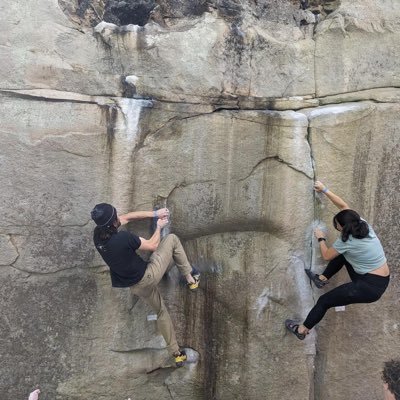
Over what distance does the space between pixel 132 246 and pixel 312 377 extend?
2389mm

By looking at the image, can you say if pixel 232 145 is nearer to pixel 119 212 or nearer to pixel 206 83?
pixel 206 83

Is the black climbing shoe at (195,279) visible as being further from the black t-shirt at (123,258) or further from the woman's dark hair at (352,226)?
the woman's dark hair at (352,226)

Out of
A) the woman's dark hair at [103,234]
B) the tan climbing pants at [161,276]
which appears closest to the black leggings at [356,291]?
the tan climbing pants at [161,276]

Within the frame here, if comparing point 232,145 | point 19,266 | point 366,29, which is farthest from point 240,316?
point 366,29

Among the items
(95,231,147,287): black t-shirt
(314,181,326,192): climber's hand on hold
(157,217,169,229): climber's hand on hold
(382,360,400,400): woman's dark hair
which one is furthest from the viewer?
(314,181,326,192): climber's hand on hold

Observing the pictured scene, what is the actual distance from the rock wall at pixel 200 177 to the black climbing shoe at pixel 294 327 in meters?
0.09

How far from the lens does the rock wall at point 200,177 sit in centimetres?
365

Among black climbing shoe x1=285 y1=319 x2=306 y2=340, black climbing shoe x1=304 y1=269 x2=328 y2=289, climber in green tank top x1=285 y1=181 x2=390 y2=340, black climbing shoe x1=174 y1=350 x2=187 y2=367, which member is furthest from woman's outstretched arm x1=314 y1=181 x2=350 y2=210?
black climbing shoe x1=174 y1=350 x2=187 y2=367

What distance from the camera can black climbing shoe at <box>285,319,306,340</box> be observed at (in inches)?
155

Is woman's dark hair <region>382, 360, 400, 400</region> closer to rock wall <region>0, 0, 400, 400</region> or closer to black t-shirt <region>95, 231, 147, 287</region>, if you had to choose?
rock wall <region>0, 0, 400, 400</region>

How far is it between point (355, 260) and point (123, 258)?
194 cm

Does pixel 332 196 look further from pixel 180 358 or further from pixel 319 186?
pixel 180 358

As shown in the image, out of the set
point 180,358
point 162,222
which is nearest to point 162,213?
point 162,222

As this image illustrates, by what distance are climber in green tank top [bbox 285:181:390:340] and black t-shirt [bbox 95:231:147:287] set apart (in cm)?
163
